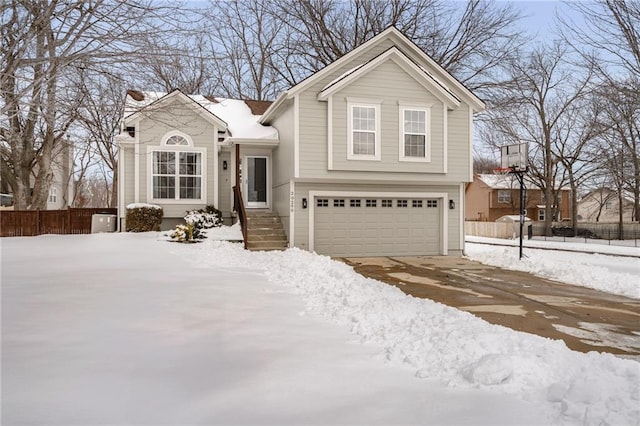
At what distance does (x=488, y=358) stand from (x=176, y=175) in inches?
556

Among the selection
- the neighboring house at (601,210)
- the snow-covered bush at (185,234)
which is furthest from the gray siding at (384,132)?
the neighboring house at (601,210)

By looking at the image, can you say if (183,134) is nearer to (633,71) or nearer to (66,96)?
(66,96)

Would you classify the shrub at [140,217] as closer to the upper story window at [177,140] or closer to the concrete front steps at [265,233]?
the upper story window at [177,140]

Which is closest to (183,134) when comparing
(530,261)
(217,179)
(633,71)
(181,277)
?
(217,179)

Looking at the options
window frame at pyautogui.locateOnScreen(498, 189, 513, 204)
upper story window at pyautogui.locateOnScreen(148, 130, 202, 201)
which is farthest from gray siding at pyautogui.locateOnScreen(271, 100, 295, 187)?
window frame at pyautogui.locateOnScreen(498, 189, 513, 204)

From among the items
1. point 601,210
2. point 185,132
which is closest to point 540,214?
point 601,210

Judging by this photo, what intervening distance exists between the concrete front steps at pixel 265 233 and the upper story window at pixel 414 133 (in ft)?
→ 15.4

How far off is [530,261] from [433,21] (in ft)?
53.1

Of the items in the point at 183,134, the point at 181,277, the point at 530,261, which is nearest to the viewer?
the point at 181,277

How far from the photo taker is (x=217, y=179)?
16.5m

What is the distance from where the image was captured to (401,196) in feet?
49.0

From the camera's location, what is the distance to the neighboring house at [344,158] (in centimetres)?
1358

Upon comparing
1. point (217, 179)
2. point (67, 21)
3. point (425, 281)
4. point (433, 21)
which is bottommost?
point (425, 281)

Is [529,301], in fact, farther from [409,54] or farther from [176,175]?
[176,175]
